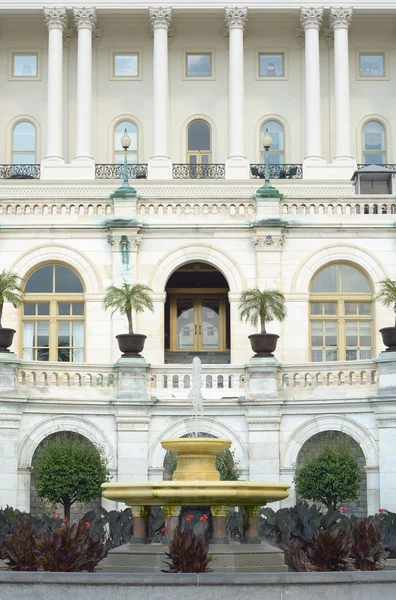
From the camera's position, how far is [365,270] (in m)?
46.2

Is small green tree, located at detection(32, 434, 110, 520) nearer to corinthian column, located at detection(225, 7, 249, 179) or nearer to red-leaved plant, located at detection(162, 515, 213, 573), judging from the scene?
red-leaved plant, located at detection(162, 515, 213, 573)

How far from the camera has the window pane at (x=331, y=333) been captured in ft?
152

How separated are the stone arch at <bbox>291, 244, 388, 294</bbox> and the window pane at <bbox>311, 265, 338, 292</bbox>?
1.28 ft

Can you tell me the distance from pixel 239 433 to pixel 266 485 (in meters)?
13.2

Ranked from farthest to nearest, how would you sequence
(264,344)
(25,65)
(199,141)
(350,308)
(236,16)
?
(25,65) < (199,141) < (236,16) < (350,308) < (264,344)

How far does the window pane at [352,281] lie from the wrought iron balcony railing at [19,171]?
79.0ft

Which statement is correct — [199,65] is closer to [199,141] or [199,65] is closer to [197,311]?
[199,141]

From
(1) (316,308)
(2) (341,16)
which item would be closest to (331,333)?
(1) (316,308)

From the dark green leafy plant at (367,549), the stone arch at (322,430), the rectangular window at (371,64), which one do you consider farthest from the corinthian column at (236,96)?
the dark green leafy plant at (367,549)

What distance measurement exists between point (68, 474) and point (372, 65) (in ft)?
141

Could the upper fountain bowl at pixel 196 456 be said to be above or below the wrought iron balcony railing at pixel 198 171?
below

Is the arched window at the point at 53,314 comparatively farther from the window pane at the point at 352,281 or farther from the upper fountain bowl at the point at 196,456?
the upper fountain bowl at the point at 196,456

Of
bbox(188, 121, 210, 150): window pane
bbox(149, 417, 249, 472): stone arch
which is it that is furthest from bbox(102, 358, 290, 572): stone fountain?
bbox(188, 121, 210, 150): window pane

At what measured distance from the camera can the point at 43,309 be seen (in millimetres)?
46656
